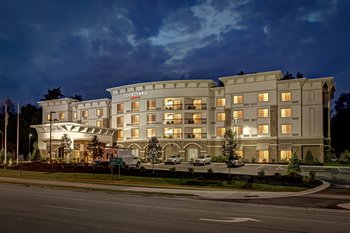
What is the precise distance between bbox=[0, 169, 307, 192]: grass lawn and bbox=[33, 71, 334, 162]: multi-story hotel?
74.0 ft

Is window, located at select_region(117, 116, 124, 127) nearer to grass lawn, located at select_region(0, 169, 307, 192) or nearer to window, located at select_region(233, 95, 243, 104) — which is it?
window, located at select_region(233, 95, 243, 104)

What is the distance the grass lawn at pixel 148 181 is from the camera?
2698 cm

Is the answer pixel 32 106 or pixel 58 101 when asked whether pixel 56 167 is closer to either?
pixel 58 101

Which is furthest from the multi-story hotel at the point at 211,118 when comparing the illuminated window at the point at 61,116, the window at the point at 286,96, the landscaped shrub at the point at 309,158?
the landscaped shrub at the point at 309,158

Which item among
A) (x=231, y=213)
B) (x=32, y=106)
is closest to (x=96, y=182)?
(x=231, y=213)

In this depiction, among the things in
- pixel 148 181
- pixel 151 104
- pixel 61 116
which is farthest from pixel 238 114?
pixel 61 116

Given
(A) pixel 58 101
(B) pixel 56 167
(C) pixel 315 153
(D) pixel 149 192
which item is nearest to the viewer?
(D) pixel 149 192

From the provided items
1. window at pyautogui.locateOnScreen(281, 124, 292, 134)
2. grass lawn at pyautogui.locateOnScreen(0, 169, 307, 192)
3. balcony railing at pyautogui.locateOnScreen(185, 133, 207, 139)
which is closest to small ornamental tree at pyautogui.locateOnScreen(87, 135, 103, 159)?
grass lawn at pyautogui.locateOnScreen(0, 169, 307, 192)

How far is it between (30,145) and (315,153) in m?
61.9

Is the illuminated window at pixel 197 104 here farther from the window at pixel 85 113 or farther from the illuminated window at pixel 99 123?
the window at pixel 85 113

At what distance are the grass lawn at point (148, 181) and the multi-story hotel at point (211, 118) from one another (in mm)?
22559

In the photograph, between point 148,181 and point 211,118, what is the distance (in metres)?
40.3

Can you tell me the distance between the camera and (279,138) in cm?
6253

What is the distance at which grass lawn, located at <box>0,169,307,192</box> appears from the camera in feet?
88.5
